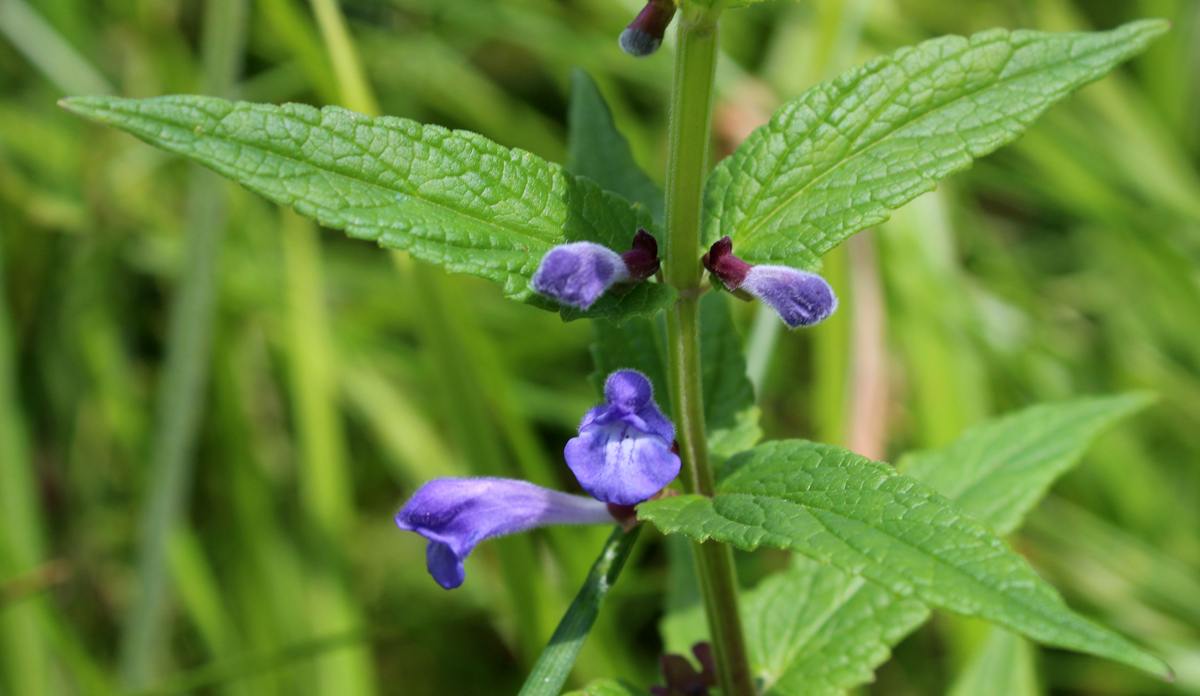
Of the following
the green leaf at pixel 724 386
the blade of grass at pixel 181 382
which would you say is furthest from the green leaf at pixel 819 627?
the blade of grass at pixel 181 382

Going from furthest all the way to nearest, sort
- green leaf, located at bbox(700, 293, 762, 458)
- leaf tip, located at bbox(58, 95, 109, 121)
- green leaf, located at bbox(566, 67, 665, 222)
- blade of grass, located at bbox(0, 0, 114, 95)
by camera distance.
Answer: blade of grass, located at bbox(0, 0, 114, 95) < green leaf, located at bbox(566, 67, 665, 222) < green leaf, located at bbox(700, 293, 762, 458) < leaf tip, located at bbox(58, 95, 109, 121)

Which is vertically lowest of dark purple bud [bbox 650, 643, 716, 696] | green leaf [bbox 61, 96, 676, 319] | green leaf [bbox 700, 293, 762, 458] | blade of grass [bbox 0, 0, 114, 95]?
dark purple bud [bbox 650, 643, 716, 696]

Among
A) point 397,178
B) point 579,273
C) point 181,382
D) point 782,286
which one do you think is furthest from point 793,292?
point 181,382

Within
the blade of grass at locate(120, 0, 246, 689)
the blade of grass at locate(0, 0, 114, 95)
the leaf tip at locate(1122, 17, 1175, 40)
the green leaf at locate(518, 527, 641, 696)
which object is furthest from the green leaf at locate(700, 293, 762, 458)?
the blade of grass at locate(0, 0, 114, 95)

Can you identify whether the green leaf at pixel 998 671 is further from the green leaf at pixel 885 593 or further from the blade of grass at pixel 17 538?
the blade of grass at pixel 17 538

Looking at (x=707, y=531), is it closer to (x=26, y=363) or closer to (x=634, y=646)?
(x=634, y=646)


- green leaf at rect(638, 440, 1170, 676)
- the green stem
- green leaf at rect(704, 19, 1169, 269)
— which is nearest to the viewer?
green leaf at rect(638, 440, 1170, 676)

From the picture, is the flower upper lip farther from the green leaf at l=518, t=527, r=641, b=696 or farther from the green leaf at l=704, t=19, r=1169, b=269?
the green leaf at l=704, t=19, r=1169, b=269
